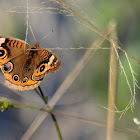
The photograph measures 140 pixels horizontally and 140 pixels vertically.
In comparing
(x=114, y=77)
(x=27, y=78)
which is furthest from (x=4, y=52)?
(x=114, y=77)

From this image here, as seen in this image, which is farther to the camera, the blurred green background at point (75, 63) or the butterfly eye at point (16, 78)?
the blurred green background at point (75, 63)

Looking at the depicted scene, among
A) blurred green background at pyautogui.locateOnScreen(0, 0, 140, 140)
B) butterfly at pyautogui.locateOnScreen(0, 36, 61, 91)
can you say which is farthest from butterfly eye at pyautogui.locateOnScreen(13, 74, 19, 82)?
blurred green background at pyautogui.locateOnScreen(0, 0, 140, 140)

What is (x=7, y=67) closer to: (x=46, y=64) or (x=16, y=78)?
(x=16, y=78)

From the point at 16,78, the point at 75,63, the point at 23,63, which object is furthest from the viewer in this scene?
the point at 75,63

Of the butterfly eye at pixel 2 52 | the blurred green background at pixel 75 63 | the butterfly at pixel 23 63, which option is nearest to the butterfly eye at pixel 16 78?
the butterfly at pixel 23 63

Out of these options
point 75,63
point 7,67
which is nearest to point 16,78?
point 7,67

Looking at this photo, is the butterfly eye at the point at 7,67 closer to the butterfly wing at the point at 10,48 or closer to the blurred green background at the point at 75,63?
the butterfly wing at the point at 10,48

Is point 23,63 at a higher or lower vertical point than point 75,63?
higher
